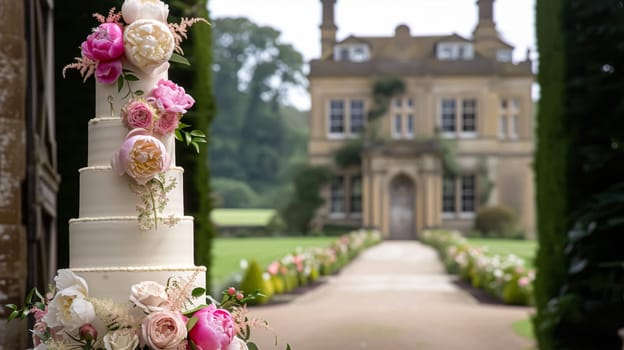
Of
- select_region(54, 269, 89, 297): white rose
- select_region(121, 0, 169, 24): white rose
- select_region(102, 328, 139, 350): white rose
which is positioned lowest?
select_region(102, 328, 139, 350): white rose

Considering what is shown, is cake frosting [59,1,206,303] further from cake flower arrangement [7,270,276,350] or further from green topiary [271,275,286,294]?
green topiary [271,275,286,294]

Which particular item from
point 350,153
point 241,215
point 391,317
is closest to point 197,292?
point 391,317

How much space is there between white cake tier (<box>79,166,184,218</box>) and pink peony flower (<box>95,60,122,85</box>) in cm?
36

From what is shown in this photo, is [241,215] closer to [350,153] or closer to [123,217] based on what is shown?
[350,153]

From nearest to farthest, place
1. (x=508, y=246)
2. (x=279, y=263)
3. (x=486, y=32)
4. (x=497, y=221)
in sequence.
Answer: (x=279, y=263)
(x=508, y=246)
(x=497, y=221)
(x=486, y=32)

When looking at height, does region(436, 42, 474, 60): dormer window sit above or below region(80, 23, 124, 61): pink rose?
above

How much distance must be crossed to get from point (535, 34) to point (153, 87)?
546 centimetres

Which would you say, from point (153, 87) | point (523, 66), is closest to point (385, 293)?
point (153, 87)

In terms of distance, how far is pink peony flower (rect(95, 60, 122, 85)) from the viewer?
3.43 meters

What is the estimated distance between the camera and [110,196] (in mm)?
3373

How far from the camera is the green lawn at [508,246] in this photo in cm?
2577

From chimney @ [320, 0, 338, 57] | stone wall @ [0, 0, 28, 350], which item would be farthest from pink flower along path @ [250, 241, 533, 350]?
chimney @ [320, 0, 338, 57]

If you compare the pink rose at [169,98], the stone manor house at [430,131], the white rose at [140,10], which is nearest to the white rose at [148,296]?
the pink rose at [169,98]

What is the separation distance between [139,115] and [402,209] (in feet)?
103
